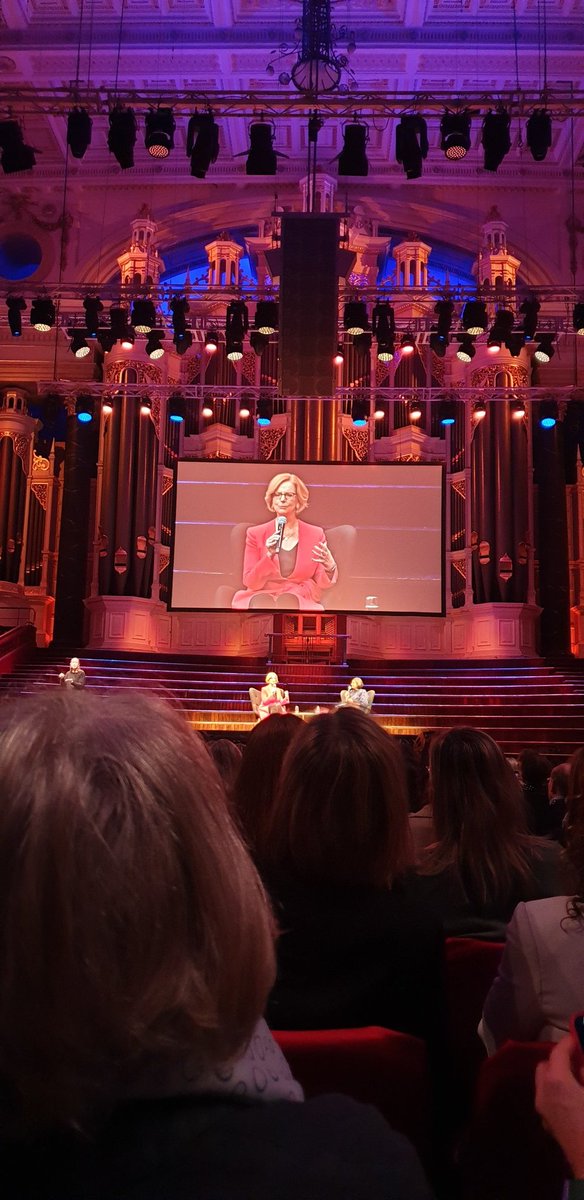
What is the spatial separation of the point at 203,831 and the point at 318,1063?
2.38 feet

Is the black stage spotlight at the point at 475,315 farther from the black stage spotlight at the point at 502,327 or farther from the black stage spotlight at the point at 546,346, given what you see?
the black stage spotlight at the point at 546,346

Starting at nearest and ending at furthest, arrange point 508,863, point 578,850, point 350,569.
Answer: point 578,850
point 508,863
point 350,569

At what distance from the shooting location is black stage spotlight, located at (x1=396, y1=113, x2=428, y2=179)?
24.4ft

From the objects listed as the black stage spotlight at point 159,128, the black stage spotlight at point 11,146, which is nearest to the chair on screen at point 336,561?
the black stage spotlight at point 159,128

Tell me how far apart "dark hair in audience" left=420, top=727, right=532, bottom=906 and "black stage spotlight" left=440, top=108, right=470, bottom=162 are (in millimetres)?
6376

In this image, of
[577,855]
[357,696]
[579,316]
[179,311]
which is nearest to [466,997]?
[577,855]

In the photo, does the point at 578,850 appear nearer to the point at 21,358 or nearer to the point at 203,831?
the point at 203,831

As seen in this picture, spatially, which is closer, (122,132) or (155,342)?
(122,132)

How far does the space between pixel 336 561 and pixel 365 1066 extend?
11.7 m

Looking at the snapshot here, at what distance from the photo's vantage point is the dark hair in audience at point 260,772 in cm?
224

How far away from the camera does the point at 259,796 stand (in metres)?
2.33

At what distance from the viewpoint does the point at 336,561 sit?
12.9 metres

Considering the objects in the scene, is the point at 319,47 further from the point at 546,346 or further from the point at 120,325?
the point at 546,346

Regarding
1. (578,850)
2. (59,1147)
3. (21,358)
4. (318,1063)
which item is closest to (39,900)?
(59,1147)
